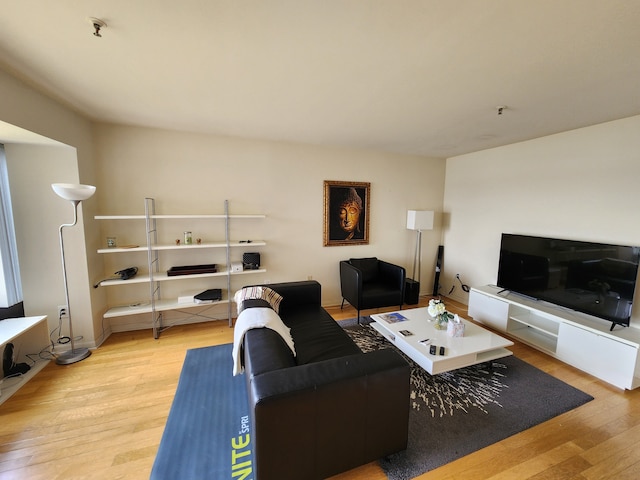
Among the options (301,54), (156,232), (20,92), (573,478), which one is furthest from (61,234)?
(573,478)

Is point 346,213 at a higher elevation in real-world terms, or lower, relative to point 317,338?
higher

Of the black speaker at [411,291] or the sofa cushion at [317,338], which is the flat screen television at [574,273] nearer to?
the black speaker at [411,291]

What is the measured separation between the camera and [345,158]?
3.87m

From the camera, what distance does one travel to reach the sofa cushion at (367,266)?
3.91 m

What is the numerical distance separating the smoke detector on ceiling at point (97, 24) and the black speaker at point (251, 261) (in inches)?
94.4

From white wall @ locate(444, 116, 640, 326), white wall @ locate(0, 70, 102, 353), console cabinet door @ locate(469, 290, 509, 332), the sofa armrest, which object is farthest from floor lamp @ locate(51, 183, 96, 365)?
white wall @ locate(444, 116, 640, 326)

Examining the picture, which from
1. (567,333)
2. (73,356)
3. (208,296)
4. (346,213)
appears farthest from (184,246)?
(567,333)

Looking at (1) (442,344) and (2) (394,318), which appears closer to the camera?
(1) (442,344)

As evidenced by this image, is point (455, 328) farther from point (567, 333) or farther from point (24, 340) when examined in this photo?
point (24, 340)

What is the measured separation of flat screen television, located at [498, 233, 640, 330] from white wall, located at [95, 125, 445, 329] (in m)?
1.50

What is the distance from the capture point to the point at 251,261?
336 centimetres

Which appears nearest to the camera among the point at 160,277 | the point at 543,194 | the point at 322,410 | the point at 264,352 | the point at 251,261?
the point at 322,410

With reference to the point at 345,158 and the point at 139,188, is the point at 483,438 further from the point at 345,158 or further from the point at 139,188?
the point at 139,188

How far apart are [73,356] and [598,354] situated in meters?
4.96
